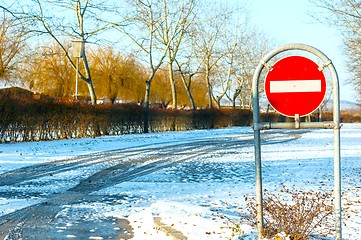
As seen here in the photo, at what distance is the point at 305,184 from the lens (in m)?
9.84

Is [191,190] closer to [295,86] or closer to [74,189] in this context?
[74,189]

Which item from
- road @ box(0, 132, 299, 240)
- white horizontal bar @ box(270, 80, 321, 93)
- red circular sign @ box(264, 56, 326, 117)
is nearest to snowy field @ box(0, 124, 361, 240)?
road @ box(0, 132, 299, 240)

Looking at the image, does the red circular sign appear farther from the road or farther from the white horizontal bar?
the road

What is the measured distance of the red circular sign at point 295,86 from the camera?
4566mm

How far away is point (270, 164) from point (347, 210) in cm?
687

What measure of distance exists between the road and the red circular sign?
2543 millimetres

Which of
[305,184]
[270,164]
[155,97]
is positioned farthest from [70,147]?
[155,97]

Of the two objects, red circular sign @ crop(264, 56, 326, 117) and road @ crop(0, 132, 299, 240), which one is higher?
red circular sign @ crop(264, 56, 326, 117)

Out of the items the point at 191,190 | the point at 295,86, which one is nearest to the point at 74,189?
the point at 191,190

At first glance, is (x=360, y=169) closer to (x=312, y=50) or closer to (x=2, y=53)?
(x=312, y=50)

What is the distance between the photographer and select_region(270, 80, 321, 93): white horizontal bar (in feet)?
15.0

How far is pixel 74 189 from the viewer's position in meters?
9.68

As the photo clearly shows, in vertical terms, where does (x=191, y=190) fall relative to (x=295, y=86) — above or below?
below

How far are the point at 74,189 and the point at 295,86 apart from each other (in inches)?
241
